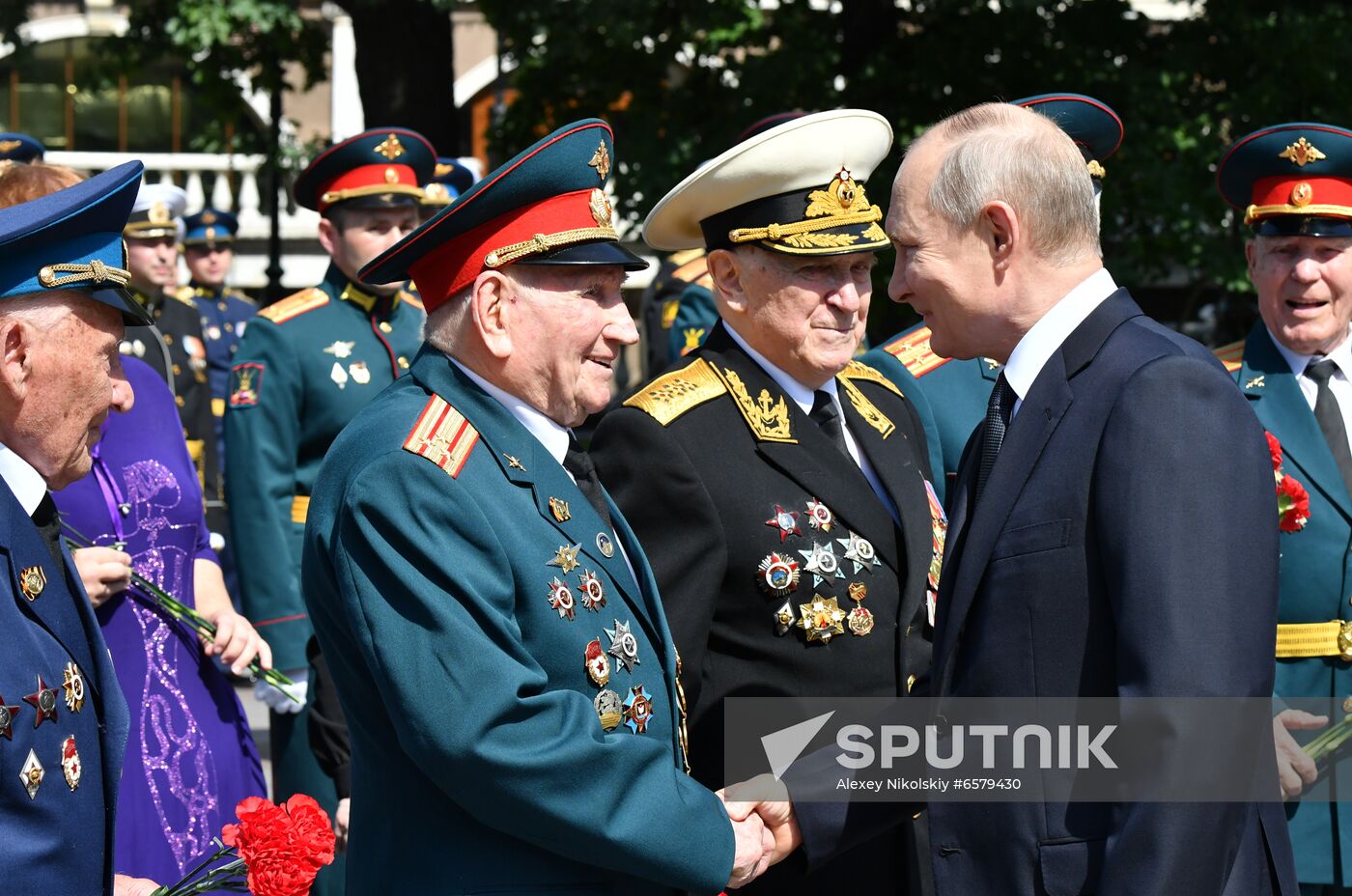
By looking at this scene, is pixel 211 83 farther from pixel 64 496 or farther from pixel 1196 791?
pixel 1196 791

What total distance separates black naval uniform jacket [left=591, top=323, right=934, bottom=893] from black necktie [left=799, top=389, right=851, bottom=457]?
8cm

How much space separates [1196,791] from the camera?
101 inches

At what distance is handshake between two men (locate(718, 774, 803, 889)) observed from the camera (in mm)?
3145

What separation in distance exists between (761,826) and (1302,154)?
2.81 m

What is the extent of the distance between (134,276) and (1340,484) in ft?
22.0

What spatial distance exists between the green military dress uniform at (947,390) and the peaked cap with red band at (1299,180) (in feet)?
2.94

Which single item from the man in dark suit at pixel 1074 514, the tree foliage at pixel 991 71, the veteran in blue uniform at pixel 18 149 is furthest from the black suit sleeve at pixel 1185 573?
the tree foliage at pixel 991 71

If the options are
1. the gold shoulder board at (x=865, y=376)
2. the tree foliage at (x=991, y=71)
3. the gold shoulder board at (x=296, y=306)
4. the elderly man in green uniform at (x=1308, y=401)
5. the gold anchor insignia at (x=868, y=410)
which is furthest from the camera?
the tree foliage at (x=991, y=71)

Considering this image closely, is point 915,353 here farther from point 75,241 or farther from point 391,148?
point 75,241

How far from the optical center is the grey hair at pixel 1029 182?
9.55 feet

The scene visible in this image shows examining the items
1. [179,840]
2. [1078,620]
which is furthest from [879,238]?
[179,840]

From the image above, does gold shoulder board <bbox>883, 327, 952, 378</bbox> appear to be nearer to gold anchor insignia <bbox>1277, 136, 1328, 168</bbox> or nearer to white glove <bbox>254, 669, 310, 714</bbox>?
gold anchor insignia <bbox>1277, 136, 1328, 168</bbox>

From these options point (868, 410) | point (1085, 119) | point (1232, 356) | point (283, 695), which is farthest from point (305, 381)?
point (1232, 356)

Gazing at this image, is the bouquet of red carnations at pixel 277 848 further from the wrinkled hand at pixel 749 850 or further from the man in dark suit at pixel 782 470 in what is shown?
the man in dark suit at pixel 782 470
